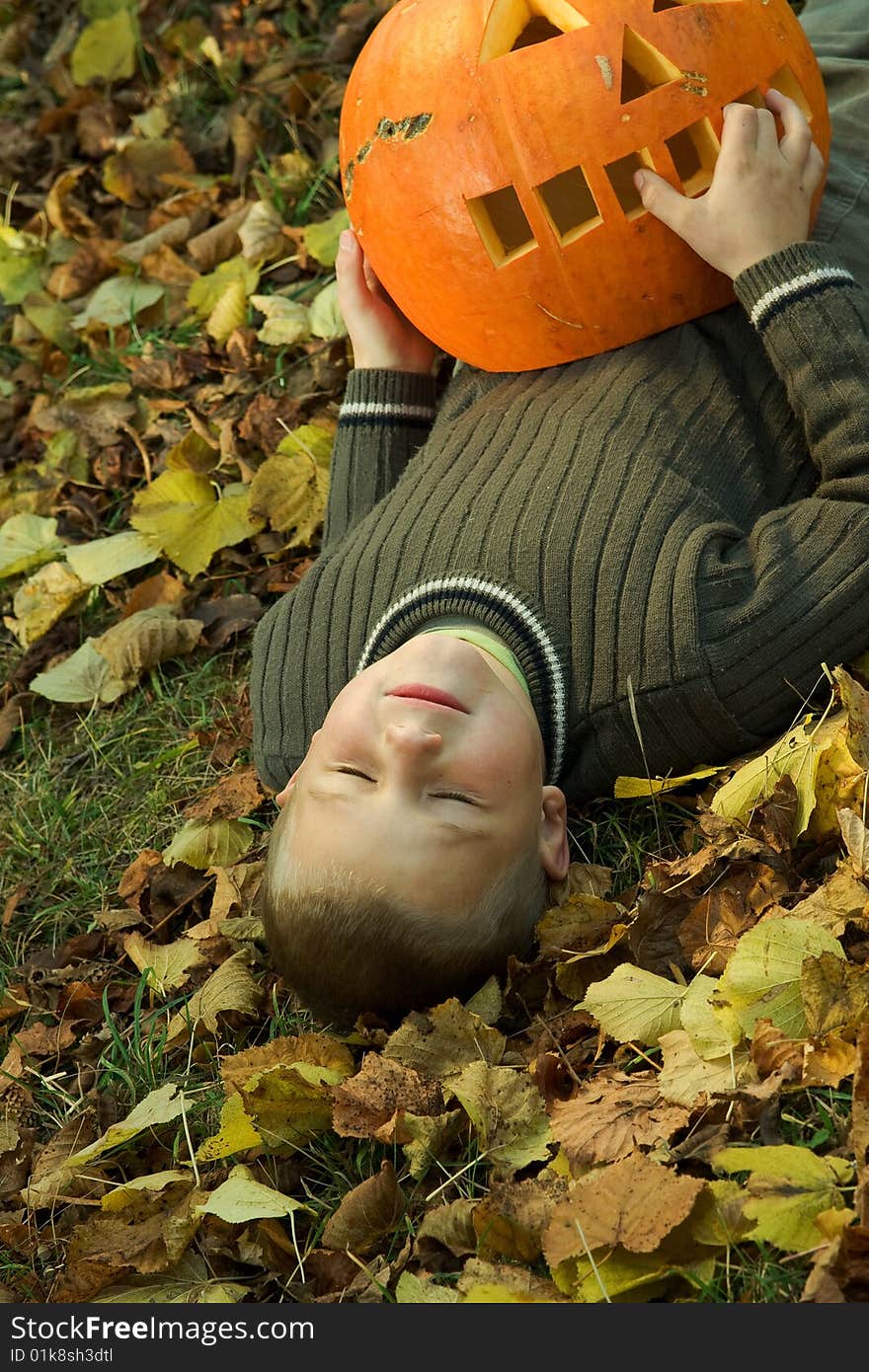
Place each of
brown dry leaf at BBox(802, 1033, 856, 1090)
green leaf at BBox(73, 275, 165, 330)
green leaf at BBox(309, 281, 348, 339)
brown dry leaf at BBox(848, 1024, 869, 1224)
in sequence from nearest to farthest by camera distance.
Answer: brown dry leaf at BBox(848, 1024, 869, 1224) → brown dry leaf at BBox(802, 1033, 856, 1090) → green leaf at BBox(309, 281, 348, 339) → green leaf at BBox(73, 275, 165, 330)

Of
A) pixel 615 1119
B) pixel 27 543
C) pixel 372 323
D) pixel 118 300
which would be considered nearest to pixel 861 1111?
pixel 615 1119

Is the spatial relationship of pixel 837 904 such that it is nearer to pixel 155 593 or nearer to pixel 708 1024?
pixel 708 1024

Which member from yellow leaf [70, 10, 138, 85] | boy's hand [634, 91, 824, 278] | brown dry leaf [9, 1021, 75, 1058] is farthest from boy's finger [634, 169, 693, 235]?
yellow leaf [70, 10, 138, 85]

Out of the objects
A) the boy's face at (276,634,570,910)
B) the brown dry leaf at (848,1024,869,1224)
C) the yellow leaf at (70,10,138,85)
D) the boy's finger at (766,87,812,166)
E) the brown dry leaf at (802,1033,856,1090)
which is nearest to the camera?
the brown dry leaf at (848,1024,869,1224)

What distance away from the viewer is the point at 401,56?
8.17ft

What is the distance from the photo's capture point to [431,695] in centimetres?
221

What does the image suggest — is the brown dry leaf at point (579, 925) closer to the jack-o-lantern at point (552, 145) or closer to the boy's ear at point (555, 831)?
the boy's ear at point (555, 831)

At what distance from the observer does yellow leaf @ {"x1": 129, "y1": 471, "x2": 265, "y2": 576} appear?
3.39m

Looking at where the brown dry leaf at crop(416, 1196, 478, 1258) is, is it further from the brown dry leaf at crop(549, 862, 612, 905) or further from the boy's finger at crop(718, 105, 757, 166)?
the boy's finger at crop(718, 105, 757, 166)

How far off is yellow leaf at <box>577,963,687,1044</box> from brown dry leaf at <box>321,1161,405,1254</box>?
38 cm

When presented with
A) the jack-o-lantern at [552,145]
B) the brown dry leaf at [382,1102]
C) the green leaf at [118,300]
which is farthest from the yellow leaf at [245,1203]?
the green leaf at [118,300]

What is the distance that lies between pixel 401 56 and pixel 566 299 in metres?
0.53

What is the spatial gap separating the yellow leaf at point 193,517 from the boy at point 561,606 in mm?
588

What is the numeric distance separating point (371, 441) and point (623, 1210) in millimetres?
1814
